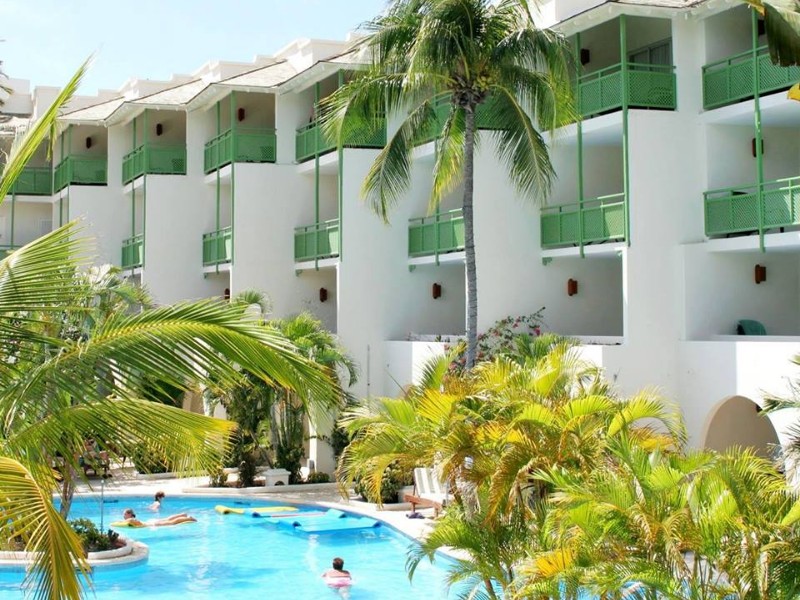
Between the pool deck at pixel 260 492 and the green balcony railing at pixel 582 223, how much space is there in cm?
642

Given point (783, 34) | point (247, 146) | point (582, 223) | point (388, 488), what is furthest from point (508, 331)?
point (783, 34)

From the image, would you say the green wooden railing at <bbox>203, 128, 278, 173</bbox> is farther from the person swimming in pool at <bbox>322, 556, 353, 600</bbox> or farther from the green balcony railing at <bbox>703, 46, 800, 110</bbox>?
the person swimming in pool at <bbox>322, 556, 353, 600</bbox>

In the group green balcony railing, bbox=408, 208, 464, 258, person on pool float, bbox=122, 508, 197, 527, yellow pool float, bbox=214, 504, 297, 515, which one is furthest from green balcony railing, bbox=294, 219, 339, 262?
person on pool float, bbox=122, 508, 197, 527

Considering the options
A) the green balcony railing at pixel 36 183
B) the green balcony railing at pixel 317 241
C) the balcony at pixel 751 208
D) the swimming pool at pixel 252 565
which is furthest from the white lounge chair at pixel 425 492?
the green balcony railing at pixel 36 183

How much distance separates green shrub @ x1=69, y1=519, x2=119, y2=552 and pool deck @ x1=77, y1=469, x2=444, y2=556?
2.77 metres

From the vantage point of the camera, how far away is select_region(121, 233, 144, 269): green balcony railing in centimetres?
3659

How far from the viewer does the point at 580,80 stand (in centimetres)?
2403

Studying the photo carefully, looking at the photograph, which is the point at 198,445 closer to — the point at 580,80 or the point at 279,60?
the point at 580,80

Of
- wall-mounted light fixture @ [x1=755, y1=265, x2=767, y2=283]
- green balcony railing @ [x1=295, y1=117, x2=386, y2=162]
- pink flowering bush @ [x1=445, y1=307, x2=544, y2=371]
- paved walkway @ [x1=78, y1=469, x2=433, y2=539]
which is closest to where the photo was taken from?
wall-mounted light fixture @ [x1=755, y1=265, x2=767, y2=283]

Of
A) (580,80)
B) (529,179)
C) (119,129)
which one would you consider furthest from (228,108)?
(529,179)

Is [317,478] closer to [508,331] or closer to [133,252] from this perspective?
[508,331]

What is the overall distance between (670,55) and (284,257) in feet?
41.0

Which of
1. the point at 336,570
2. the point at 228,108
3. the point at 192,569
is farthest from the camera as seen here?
the point at 228,108

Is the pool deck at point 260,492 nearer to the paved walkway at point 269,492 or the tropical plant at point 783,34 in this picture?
the paved walkway at point 269,492
